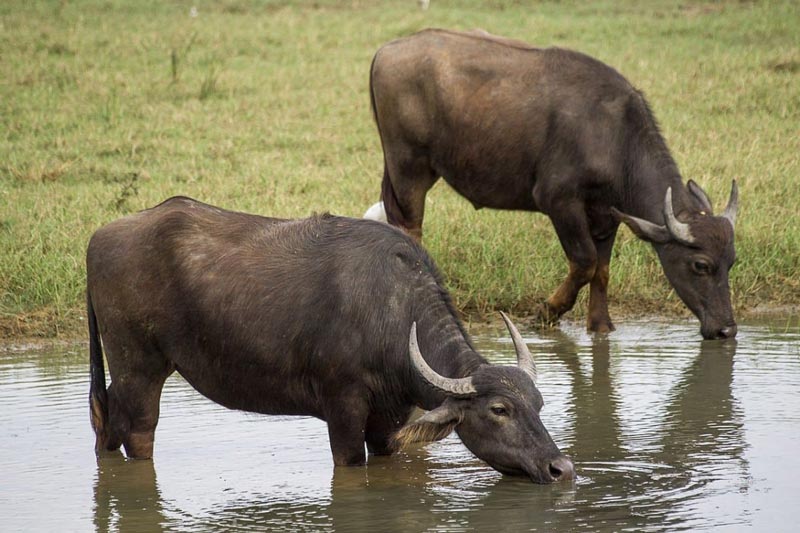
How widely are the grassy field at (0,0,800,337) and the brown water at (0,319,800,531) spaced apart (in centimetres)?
129

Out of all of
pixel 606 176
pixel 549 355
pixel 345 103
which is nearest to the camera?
pixel 549 355

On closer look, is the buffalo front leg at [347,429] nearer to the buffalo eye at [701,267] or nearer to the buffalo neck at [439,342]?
the buffalo neck at [439,342]

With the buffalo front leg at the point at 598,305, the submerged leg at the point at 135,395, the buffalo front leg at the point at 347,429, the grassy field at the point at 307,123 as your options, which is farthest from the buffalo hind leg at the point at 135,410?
the buffalo front leg at the point at 598,305

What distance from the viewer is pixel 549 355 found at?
6.95m

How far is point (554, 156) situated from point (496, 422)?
323 centimetres

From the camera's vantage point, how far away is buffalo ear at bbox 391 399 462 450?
4.54 meters

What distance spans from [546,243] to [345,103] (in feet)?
15.1

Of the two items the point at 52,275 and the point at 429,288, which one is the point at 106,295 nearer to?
the point at 429,288

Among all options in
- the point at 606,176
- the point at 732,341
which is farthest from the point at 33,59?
the point at 732,341

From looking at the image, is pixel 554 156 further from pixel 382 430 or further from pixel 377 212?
pixel 382 430

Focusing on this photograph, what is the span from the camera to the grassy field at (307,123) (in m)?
8.02

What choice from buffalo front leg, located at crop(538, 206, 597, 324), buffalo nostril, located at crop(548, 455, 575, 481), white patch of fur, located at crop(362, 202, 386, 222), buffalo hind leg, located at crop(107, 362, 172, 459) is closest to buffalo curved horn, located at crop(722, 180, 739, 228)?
buffalo front leg, located at crop(538, 206, 597, 324)

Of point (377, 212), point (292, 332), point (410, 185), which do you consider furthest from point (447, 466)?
point (377, 212)

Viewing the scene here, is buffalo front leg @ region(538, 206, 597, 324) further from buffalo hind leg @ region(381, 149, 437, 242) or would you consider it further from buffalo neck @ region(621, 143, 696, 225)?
buffalo hind leg @ region(381, 149, 437, 242)
